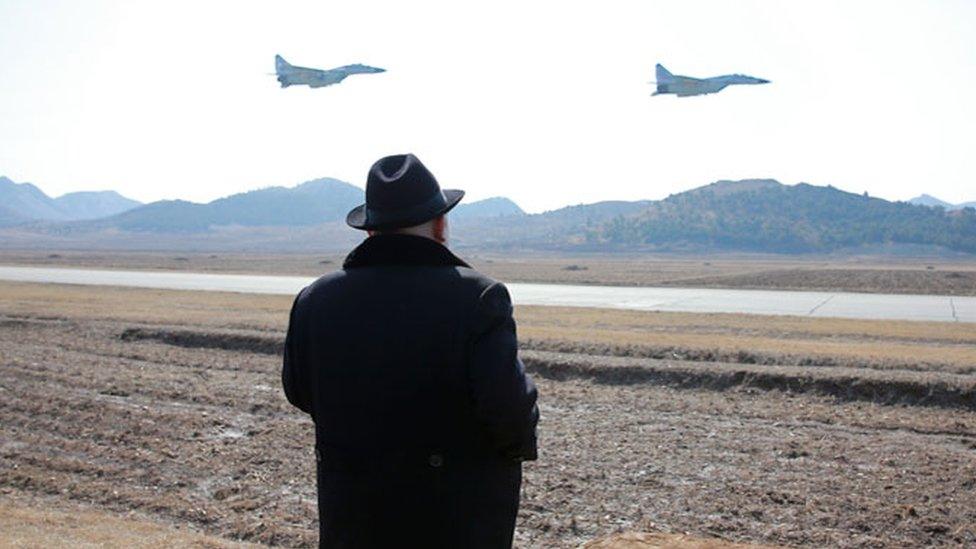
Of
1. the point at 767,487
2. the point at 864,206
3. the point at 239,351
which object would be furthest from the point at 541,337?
the point at 864,206

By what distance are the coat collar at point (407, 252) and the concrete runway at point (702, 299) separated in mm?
29158

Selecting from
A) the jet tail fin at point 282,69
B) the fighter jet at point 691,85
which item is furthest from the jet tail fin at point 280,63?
the fighter jet at point 691,85

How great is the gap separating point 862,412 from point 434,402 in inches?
498

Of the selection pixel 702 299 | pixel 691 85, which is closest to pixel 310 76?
pixel 691 85

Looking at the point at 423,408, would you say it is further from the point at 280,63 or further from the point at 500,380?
the point at 280,63

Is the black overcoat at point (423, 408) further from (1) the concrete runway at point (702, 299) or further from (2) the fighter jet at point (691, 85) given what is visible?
(2) the fighter jet at point (691, 85)

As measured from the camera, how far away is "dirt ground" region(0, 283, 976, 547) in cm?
896

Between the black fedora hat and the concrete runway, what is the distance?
2912cm

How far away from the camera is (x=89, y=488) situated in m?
9.62

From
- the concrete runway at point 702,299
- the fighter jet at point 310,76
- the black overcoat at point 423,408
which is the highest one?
the fighter jet at point 310,76

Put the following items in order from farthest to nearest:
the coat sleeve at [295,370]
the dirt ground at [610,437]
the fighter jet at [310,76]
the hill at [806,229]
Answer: the hill at [806,229] → the fighter jet at [310,76] → the dirt ground at [610,437] → the coat sleeve at [295,370]

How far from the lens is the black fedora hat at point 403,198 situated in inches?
132

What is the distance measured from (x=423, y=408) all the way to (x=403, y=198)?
74 cm

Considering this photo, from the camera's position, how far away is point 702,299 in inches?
1512
